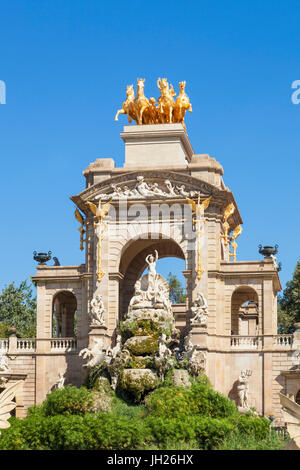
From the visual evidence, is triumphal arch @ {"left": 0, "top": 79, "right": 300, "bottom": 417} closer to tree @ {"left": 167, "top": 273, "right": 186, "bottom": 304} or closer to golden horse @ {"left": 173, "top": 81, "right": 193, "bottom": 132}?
golden horse @ {"left": 173, "top": 81, "right": 193, "bottom": 132}

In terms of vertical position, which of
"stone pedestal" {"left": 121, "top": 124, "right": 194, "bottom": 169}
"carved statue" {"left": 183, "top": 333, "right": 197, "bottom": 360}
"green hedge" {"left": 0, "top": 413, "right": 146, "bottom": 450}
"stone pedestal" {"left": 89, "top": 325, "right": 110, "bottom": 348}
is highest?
"stone pedestal" {"left": 121, "top": 124, "right": 194, "bottom": 169}

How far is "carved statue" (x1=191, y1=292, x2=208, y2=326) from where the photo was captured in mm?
58438

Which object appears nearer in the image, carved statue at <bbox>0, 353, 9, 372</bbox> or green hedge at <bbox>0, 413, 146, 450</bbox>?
green hedge at <bbox>0, 413, 146, 450</bbox>

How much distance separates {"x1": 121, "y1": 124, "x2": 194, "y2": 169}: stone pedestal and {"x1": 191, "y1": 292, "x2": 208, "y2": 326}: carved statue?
24.9 ft

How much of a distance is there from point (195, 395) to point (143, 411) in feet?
8.06

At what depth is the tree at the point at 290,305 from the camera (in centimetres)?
7575

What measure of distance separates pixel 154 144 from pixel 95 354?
12.0 m

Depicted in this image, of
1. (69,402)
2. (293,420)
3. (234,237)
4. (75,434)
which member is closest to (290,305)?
(234,237)

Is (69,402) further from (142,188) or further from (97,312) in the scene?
(142,188)

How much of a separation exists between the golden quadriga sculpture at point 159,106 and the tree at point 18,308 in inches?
937

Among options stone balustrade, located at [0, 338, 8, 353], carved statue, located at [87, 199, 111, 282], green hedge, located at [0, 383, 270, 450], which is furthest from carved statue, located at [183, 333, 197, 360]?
stone balustrade, located at [0, 338, 8, 353]

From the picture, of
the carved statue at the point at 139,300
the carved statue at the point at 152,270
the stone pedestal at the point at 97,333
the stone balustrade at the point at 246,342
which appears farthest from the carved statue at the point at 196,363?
the stone pedestal at the point at 97,333

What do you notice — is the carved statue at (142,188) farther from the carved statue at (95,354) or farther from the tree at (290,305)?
the tree at (290,305)

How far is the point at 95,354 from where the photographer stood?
57500 millimetres
